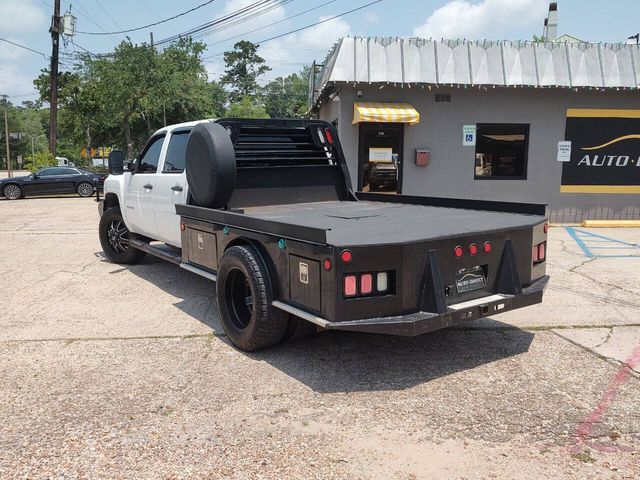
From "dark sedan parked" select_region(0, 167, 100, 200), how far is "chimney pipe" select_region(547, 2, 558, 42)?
1759cm

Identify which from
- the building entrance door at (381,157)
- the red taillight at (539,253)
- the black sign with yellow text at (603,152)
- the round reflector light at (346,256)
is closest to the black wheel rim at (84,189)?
the building entrance door at (381,157)

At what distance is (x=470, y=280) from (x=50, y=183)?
23434mm

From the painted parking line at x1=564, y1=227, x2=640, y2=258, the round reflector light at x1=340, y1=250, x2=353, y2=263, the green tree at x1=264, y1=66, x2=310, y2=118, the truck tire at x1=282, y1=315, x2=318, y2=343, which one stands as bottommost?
the painted parking line at x1=564, y1=227, x2=640, y2=258

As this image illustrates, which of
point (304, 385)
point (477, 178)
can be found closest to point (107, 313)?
point (304, 385)

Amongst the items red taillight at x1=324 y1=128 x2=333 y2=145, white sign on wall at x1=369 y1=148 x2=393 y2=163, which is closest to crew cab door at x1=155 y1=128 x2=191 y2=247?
red taillight at x1=324 y1=128 x2=333 y2=145

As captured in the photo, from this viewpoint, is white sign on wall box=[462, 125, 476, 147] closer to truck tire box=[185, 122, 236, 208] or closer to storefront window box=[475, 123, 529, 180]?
storefront window box=[475, 123, 529, 180]

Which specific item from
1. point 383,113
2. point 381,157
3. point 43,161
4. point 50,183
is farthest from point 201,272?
point 43,161

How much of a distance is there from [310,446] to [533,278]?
2579mm

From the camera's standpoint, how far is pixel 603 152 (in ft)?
45.4

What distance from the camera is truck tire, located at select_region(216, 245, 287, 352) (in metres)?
4.41

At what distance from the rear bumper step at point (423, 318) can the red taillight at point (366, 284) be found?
0.19 metres

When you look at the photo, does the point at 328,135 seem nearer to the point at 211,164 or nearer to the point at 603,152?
the point at 211,164

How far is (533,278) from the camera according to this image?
482 centimetres

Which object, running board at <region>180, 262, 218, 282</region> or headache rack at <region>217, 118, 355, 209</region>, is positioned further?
headache rack at <region>217, 118, 355, 209</region>
